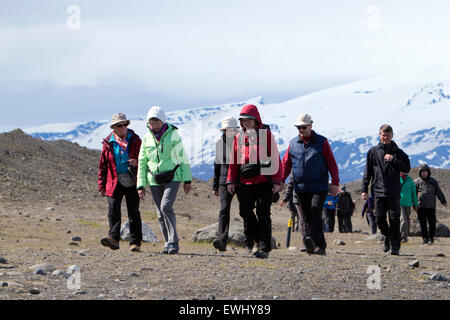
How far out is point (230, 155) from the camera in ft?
35.5

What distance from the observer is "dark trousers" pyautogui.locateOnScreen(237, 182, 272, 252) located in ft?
34.9

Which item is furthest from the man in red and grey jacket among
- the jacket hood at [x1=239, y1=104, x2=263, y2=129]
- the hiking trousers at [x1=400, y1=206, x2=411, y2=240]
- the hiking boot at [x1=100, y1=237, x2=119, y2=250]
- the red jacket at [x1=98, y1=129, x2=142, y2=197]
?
the hiking trousers at [x1=400, y1=206, x2=411, y2=240]

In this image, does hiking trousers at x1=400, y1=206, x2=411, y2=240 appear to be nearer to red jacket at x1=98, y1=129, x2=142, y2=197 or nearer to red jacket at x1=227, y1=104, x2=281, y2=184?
red jacket at x1=227, y1=104, x2=281, y2=184

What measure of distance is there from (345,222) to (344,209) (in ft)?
2.31

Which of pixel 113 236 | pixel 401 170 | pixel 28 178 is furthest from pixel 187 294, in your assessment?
pixel 28 178

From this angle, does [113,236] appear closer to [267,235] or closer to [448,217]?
[267,235]

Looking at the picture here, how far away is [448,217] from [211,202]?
17.8m

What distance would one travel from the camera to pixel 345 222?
2627 centimetres

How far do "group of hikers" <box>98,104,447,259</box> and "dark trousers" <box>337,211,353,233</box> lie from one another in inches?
524

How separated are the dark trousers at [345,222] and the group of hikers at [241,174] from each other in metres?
13.3

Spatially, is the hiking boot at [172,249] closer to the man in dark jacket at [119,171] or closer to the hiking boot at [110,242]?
the man in dark jacket at [119,171]

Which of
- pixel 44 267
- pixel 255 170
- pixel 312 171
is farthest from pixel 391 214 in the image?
pixel 44 267

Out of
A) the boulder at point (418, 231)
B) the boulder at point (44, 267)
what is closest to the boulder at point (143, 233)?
the boulder at point (44, 267)
